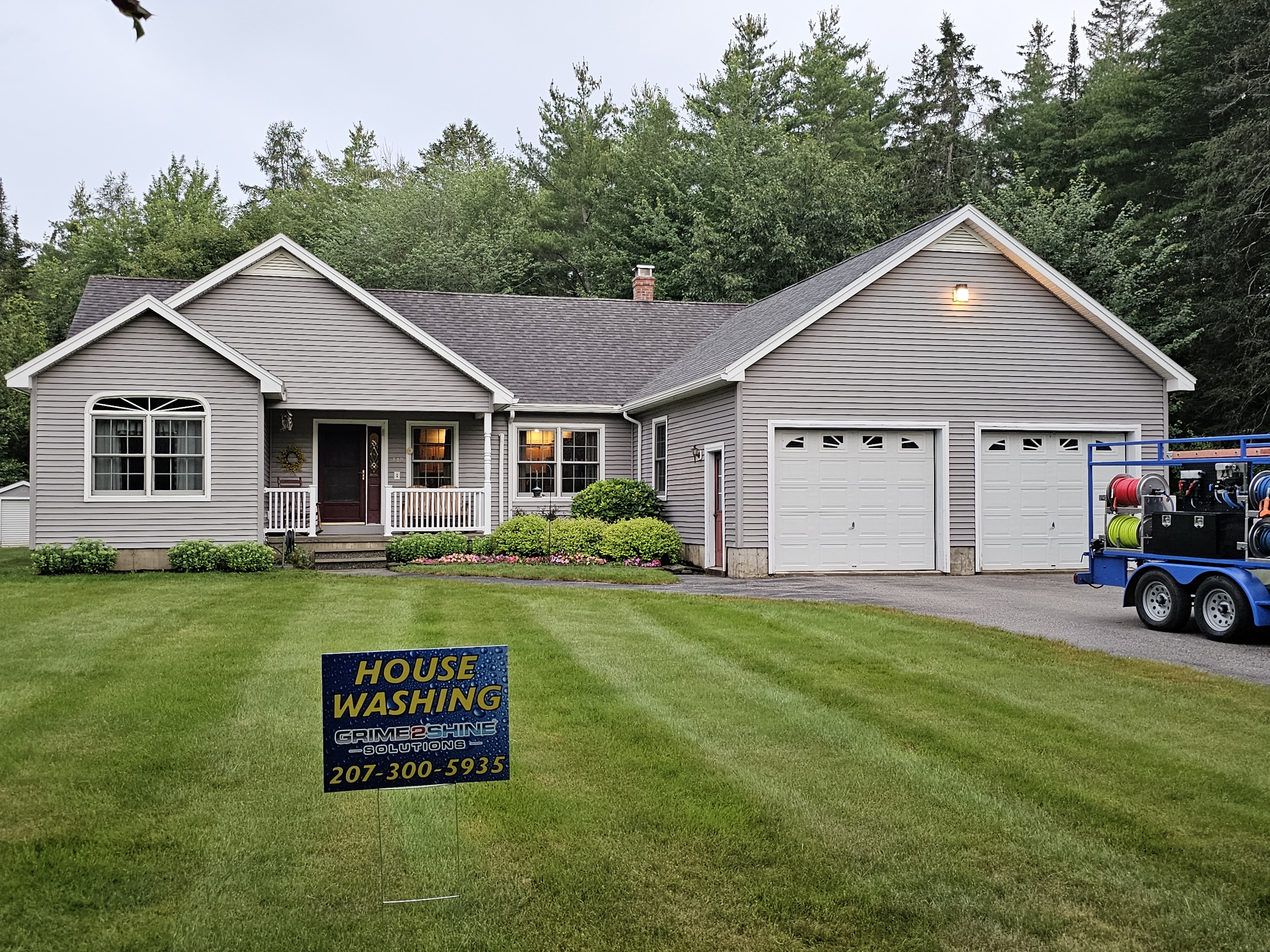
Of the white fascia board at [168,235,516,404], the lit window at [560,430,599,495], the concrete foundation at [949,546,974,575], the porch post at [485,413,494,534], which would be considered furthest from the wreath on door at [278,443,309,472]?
the concrete foundation at [949,546,974,575]

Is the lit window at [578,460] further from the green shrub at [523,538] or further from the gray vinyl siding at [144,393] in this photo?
the gray vinyl siding at [144,393]

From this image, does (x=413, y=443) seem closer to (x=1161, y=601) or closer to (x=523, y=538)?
(x=523, y=538)

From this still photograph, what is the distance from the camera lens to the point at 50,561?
16.7 m

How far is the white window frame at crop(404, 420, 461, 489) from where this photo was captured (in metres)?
21.5

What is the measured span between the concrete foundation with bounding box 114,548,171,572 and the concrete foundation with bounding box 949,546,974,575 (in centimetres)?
1280

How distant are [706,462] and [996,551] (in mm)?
5121

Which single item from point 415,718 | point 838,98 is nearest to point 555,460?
point 415,718

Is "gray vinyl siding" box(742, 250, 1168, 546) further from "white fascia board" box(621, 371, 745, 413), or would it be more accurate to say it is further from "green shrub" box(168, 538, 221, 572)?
"green shrub" box(168, 538, 221, 572)

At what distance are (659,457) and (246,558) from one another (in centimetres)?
811

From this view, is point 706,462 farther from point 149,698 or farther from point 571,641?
point 149,698

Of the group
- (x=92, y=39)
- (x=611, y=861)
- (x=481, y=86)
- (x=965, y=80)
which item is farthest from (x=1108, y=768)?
(x=481, y=86)

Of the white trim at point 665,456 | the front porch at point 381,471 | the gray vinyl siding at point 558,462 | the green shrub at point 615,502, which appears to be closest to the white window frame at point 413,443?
the front porch at point 381,471

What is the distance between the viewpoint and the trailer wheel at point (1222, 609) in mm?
10312

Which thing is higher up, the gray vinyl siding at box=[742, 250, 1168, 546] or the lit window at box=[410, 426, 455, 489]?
the gray vinyl siding at box=[742, 250, 1168, 546]
